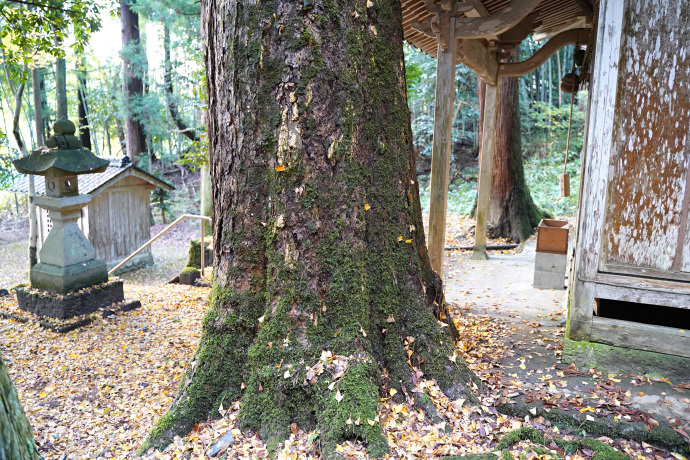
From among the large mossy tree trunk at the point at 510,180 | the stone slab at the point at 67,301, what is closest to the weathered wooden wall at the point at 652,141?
the stone slab at the point at 67,301

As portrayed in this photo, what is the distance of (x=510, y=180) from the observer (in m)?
10.3

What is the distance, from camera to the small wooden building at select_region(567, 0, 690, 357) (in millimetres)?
3342

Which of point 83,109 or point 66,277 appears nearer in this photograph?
point 66,277

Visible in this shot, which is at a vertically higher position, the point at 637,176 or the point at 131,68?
the point at 131,68

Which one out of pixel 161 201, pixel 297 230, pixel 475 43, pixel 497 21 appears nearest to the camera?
pixel 297 230

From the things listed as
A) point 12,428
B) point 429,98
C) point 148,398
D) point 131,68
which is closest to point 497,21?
point 148,398

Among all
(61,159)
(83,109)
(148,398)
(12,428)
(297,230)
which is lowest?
(148,398)

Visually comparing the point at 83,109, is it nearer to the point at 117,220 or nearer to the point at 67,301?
the point at 117,220

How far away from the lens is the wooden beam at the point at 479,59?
19.9 feet

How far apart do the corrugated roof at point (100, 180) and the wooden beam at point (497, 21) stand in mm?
9860

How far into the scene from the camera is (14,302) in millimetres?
6984

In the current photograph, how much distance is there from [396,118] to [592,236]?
1.75 m

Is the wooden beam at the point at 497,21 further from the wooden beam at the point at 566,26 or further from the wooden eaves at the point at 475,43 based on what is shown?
the wooden beam at the point at 566,26

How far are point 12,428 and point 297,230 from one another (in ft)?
5.48
